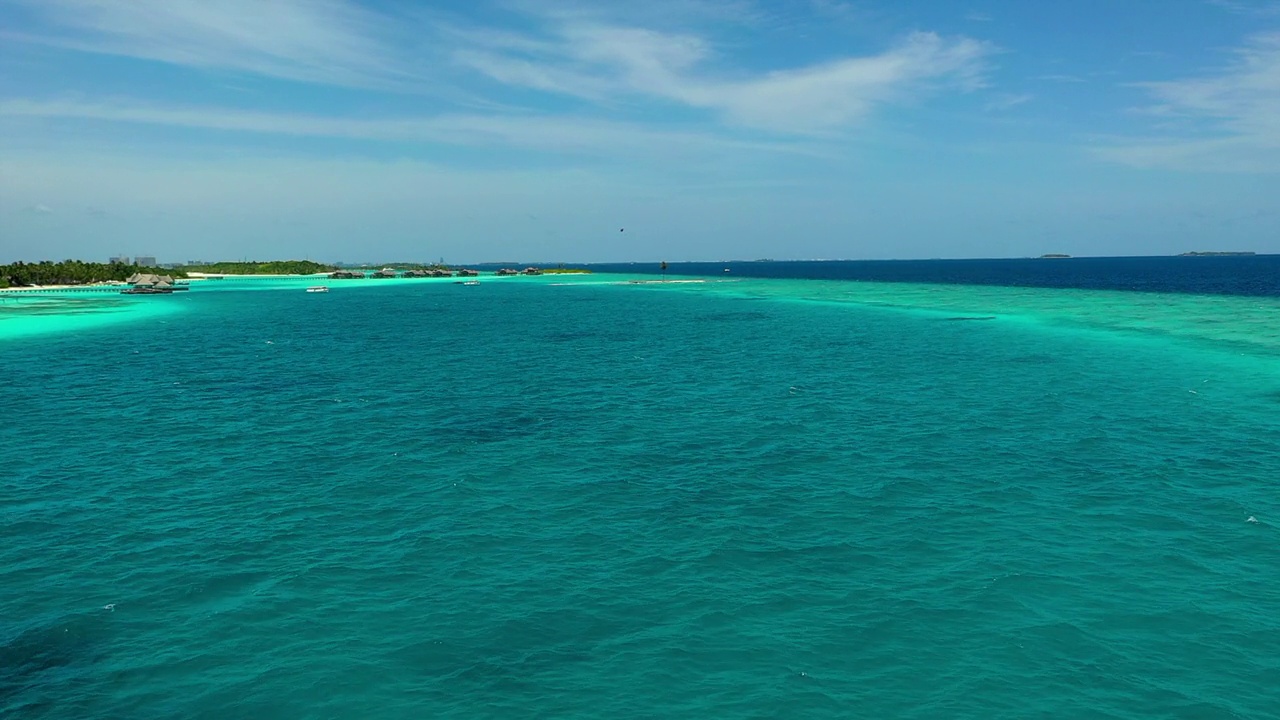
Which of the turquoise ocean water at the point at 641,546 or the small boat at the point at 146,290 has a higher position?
the small boat at the point at 146,290

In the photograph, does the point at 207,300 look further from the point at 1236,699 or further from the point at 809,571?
the point at 1236,699

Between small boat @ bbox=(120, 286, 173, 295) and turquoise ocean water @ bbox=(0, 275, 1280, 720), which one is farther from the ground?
small boat @ bbox=(120, 286, 173, 295)

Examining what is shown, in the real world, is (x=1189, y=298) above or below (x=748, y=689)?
above

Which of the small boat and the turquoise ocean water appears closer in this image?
the turquoise ocean water

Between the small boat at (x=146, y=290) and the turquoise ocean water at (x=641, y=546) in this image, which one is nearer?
the turquoise ocean water at (x=641, y=546)

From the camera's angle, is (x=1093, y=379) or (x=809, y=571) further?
(x=1093, y=379)

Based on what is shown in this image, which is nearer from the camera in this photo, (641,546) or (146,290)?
(641,546)

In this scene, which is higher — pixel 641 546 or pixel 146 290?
pixel 146 290

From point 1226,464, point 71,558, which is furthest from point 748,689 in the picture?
point 1226,464
